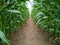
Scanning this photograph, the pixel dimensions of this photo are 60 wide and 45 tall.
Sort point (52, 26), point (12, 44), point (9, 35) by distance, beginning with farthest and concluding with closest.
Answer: point (52, 26) → point (9, 35) → point (12, 44)

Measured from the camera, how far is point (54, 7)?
13.0 feet

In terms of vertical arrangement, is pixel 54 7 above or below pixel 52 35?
above

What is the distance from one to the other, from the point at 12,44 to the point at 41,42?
0.69 m

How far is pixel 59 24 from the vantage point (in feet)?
12.0

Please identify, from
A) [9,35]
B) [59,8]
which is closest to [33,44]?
[9,35]

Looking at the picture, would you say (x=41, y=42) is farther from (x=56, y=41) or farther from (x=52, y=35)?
(x=52, y=35)

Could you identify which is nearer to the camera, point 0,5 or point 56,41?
point 0,5

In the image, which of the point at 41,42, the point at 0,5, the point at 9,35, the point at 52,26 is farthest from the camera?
the point at 52,26

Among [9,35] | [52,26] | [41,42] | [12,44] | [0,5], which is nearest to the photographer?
[0,5]

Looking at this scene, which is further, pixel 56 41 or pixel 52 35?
pixel 52 35

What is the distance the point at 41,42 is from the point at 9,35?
0.81 m

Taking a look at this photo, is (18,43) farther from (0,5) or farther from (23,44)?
(0,5)

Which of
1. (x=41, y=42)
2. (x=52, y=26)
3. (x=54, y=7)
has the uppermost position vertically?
(x=54, y=7)

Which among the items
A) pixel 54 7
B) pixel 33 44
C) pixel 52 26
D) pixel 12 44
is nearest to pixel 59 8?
pixel 54 7
